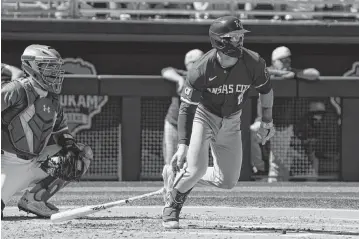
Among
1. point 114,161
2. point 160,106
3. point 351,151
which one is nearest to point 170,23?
point 160,106

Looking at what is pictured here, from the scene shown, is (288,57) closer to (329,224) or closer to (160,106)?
(160,106)

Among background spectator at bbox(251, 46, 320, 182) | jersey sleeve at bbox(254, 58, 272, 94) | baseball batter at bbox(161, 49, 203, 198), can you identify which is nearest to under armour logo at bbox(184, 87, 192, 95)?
jersey sleeve at bbox(254, 58, 272, 94)

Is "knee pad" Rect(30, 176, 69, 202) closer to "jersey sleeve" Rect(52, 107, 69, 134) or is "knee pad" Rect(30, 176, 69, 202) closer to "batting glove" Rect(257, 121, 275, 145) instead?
"jersey sleeve" Rect(52, 107, 69, 134)

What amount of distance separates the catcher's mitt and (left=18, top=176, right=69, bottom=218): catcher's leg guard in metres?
0.17

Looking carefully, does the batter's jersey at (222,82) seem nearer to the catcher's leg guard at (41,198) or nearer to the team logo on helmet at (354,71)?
the catcher's leg guard at (41,198)

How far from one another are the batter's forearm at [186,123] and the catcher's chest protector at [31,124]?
1290mm

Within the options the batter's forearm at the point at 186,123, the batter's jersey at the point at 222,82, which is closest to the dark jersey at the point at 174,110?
the batter's jersey at the point at 222,82

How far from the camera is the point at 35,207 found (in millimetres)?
8945

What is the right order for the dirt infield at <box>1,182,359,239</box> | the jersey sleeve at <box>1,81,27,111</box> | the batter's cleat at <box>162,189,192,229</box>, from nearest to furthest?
the dirt infield at <box>1,182,359,239</box> < the batter's cleat at <box>162,189,192,229</box> < the jersey sleeve at <box>1,81,27,111</box>

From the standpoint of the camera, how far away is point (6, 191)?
331 inches

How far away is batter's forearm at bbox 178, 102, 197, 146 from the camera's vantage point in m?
8.02

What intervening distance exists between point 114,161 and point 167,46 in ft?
7.08

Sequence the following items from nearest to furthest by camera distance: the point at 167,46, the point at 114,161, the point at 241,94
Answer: the point at 241,94 < the point at 114,161 < the point at 167,46

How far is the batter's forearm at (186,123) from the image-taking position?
26.3 feet
